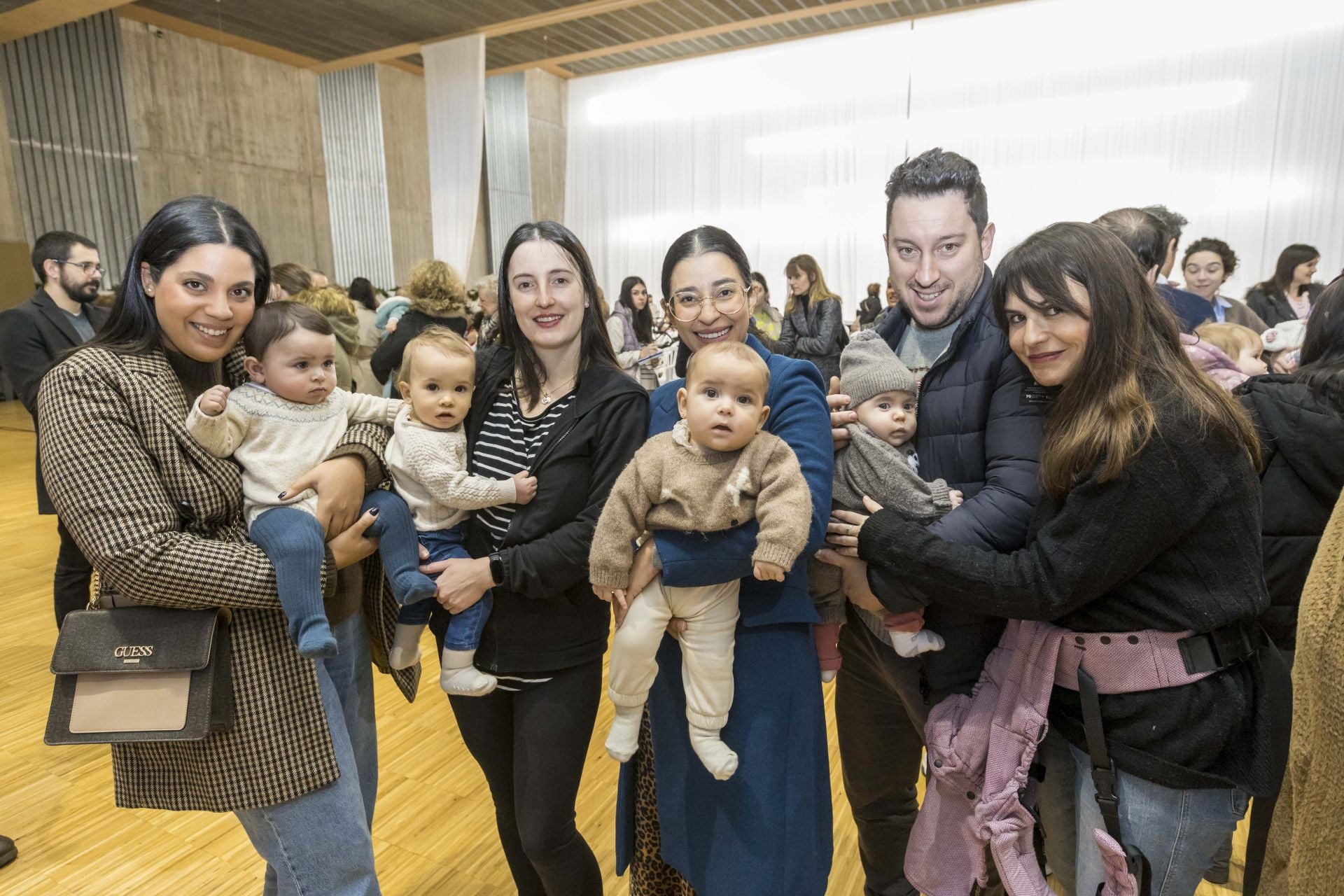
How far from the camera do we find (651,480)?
1.54 m

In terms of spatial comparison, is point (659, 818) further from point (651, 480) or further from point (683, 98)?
point (683, 98)

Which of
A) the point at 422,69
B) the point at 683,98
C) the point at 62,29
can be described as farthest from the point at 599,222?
the point at 62,29

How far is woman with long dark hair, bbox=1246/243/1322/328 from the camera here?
534 cm

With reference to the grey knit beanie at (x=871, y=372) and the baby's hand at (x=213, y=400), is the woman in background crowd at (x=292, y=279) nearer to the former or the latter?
the baby's hand at (x=213, y=400)

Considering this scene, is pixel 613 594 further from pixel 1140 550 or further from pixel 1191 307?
pixel 1191 307

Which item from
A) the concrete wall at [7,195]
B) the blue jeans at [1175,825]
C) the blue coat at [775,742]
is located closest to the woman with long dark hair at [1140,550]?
the blue jeans at [1175,825]

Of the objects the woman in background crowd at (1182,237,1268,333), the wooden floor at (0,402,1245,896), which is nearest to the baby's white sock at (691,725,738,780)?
the wooden floor at (0,402,1245,896)

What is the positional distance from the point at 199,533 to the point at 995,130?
12.4 m

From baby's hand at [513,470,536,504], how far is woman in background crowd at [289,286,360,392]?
2827 millimetres

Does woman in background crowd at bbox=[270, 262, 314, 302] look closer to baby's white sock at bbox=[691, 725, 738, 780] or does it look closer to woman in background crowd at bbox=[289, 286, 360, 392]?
woman in background crowd at bbox=[289, 286, 360, 392]

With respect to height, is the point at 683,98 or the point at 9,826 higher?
the point at 683,98

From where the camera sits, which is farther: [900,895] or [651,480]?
[900,895]

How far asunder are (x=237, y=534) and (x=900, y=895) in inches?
74.8

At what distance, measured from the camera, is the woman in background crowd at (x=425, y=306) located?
4.18m
